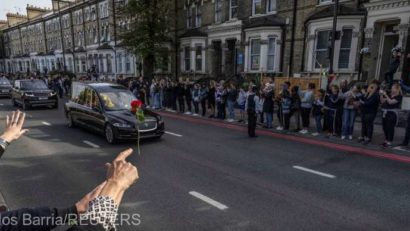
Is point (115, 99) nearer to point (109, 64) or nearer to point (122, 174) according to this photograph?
point (122, 174)

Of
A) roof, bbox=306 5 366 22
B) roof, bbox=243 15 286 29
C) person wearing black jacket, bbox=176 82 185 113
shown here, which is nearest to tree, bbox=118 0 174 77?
roof, bbox=243 15 286 29

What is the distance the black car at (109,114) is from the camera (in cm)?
898

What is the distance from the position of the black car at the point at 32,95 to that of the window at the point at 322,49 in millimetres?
15888

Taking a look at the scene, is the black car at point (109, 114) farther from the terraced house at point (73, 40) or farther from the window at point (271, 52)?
the terraced house at point (73, 40)

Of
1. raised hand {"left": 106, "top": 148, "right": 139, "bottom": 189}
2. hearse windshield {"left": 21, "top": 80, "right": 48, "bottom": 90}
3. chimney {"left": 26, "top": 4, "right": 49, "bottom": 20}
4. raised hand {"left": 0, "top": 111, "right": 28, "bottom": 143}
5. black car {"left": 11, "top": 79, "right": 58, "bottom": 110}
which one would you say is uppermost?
chimney {"left": 26, "top": 4, "right": 49, "bottom": 20}

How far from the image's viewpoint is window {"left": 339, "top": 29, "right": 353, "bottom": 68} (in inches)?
628

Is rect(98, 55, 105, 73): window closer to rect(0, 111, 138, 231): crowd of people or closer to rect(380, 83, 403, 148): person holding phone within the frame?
rect(380, 83, 403, 148): person holding phone

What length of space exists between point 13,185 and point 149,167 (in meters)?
2.75

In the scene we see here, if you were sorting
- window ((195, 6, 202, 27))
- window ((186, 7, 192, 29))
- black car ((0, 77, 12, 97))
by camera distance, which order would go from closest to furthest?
black car ((0, 77, 12, 97))
window ((195, 6, 202, 27))
window ((186, 7, 192, 29))

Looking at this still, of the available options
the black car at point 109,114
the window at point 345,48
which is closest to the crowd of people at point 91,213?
the black car at point 109,114

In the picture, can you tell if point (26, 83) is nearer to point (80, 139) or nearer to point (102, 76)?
point (80, 139)

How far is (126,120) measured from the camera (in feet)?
29.7

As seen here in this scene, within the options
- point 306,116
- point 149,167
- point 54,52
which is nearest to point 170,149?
point 149,167

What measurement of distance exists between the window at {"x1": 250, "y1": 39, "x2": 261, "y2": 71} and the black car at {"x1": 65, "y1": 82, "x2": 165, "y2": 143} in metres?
12.1
